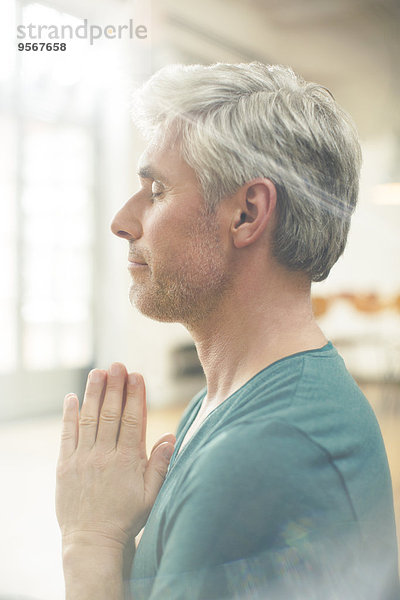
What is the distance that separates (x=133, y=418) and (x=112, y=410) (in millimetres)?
21

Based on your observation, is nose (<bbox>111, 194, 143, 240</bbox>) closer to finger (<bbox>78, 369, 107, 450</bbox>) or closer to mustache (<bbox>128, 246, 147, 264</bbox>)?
mustache (<bbox>128, 246, 147, 264</bbox>)

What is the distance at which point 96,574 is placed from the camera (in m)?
0.50

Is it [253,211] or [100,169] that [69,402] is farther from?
[100,169]

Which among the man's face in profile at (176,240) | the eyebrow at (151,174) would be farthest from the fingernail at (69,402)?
the eyebrow at (151,174)

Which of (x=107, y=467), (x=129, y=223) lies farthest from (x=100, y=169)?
(x=107, y=467)

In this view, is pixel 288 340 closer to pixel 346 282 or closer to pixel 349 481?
pixel 349 481

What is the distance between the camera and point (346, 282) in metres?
4.94

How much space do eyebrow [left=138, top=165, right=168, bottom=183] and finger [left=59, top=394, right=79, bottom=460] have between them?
22 cm

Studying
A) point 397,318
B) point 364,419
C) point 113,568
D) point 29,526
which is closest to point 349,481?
point 364,419

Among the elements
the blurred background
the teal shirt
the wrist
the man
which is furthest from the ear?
the blurred background

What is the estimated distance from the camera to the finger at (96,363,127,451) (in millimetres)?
544

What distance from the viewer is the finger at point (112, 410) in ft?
1.78

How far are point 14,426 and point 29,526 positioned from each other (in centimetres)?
148

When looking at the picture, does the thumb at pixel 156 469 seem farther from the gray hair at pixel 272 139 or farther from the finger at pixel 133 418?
the gray hair at pixel 272 139
